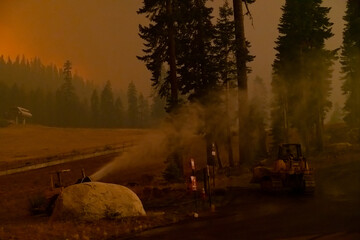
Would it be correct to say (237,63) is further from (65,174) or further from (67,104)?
(67,104)

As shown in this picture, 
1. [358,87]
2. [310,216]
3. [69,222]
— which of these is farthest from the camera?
[358,87]

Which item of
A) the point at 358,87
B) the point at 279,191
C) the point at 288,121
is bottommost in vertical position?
the point at 279,191

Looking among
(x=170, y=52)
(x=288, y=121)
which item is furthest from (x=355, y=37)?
(x=288, y=121)

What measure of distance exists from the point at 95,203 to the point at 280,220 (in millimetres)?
5892

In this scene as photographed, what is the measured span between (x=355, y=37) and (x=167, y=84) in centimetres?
1744

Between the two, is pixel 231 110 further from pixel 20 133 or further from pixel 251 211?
pixel 20 133

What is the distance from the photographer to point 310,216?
39.9 ft

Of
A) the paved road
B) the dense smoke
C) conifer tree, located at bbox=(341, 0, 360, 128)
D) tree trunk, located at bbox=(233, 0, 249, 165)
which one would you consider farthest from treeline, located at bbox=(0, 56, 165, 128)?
the paved road

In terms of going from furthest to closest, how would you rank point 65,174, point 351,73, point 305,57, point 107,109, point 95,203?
point 107,109, point 351,73, point 65,174, point 305,57, point 95,203

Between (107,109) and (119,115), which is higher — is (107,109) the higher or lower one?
the higher one

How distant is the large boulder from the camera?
1334 cm

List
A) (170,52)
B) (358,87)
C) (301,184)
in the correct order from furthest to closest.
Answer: (358,87) < (170,52) < (301,184)

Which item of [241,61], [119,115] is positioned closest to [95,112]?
[119,115]

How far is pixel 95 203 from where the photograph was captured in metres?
13.5
